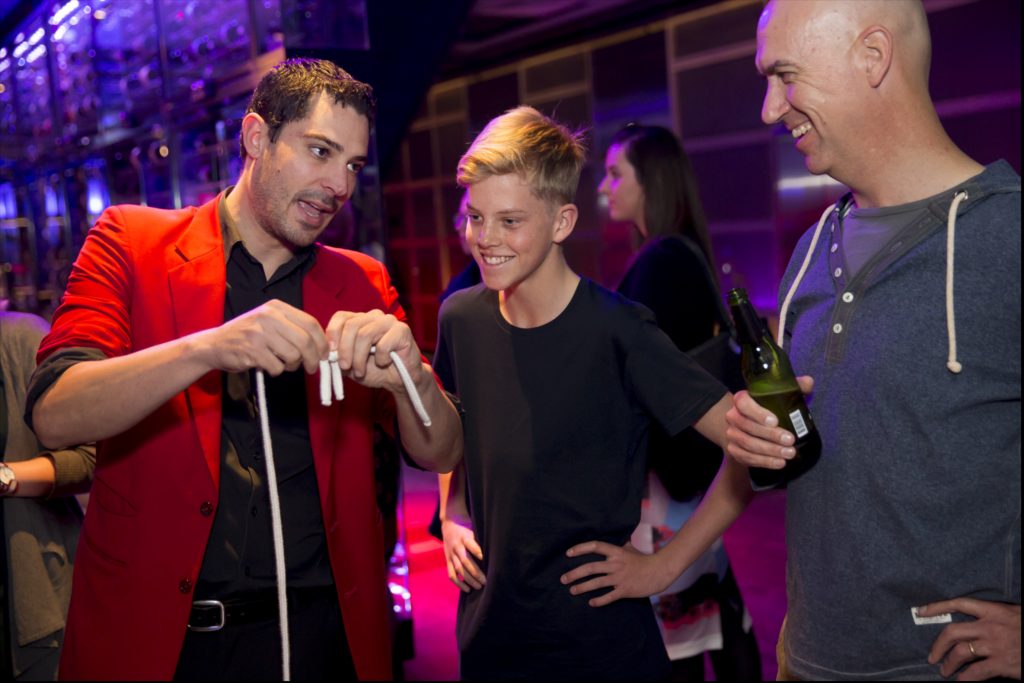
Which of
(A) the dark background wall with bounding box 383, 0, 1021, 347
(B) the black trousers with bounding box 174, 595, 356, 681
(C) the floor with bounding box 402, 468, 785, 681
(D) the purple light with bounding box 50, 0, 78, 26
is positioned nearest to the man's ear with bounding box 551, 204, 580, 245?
(B) the black trousers with bounding box 174, 595, 356, 681

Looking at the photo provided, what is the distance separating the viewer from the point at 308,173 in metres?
1.84

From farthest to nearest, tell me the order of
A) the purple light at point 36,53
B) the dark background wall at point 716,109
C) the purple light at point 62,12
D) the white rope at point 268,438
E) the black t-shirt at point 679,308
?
the purple light at point 36,53 < the dark background wall at point 716,109 < the purple light at point 62,12 < the black t-shirt at point 679,308 < the white rope at point 268,438

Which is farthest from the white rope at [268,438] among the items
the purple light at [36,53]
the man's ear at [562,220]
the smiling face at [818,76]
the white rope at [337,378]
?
the purple light at [36,53]

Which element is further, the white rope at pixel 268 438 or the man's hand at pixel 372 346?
the man's hand at pixel 372 346

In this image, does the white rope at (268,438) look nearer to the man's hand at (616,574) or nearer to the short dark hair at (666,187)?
the man's hand at (616,574)

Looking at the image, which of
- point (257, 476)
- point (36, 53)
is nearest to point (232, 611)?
point (257, 476)

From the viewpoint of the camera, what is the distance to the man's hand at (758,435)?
1.50 metres

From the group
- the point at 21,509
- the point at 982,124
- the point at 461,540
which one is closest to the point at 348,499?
the point at 461,540

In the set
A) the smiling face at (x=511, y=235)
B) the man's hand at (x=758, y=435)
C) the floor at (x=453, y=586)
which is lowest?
the floor at (x=453, y=586)

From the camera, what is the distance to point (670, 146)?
10.9 feet

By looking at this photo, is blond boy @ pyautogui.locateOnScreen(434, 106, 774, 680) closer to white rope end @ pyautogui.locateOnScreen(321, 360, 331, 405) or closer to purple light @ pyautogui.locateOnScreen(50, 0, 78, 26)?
white rope end @ pyautogui.locateOnScreen(321, 360, 331, 405)

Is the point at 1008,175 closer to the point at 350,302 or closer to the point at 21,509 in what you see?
the point at 350,302

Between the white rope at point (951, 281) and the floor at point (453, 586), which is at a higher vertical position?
the white rope at point (951, 281)

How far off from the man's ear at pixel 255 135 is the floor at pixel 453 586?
6.17ft
